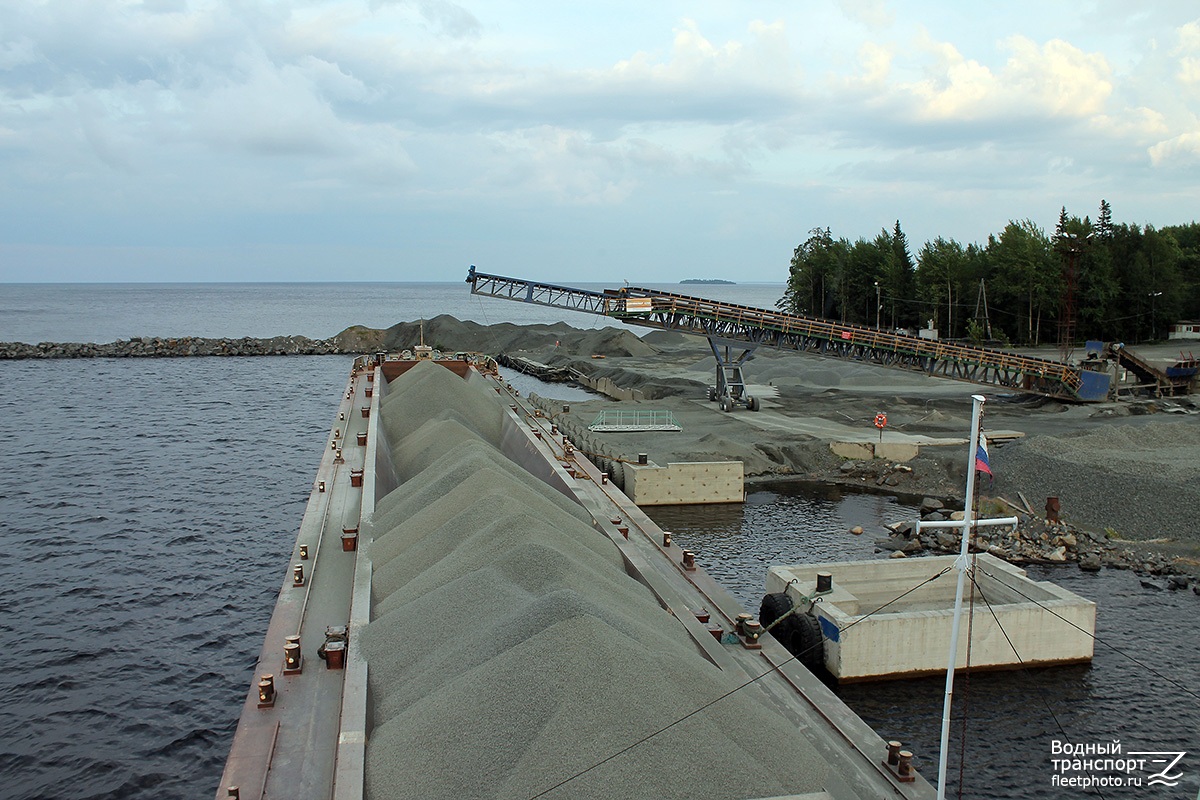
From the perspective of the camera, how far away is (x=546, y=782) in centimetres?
884

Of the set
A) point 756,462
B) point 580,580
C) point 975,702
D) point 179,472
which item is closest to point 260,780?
point 580,580

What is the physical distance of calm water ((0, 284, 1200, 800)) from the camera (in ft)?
50.6

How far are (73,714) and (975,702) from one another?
16554mm

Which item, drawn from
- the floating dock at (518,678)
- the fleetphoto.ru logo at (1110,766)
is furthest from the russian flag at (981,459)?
the fleetphoto.ru logo at (1110,766)

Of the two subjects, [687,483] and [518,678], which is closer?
[518,678]

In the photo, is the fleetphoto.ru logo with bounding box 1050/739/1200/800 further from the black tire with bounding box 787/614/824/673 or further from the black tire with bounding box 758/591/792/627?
the black tire with bounding box 758/591/792/627

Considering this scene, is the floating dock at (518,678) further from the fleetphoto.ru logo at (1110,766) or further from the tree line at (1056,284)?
Answer: the tree line at (1056,284)

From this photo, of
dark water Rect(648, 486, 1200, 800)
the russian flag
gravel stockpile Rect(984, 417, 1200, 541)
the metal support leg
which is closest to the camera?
the russian flag

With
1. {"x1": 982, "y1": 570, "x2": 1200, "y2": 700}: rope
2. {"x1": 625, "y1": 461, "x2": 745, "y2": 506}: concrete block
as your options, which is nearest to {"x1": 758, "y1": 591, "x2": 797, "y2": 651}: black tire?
{"x1": 982, "y1": 570, "x2": 1200, "y2": 700}: rope

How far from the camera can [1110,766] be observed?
15.0 m

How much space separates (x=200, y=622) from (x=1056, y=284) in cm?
6932

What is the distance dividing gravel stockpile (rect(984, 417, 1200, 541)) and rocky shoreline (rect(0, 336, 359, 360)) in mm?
79140

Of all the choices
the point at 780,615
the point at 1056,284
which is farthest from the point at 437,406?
the point at 1056,284

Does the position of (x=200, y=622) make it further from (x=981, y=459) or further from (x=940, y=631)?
(x=981, y=459)
